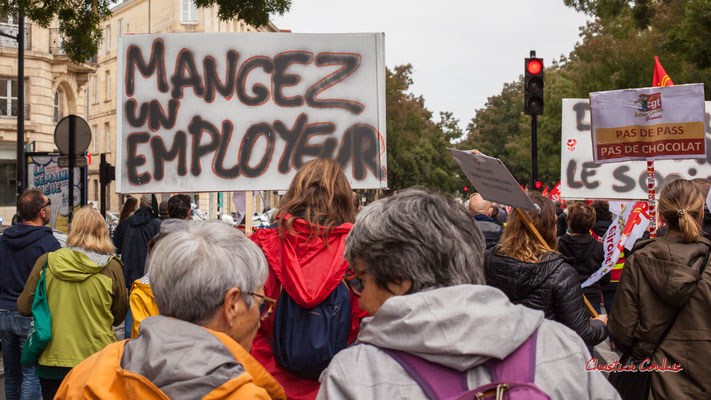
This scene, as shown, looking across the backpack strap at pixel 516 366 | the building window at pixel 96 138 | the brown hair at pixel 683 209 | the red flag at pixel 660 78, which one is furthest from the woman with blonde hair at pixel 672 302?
the building window at pixel 96 138

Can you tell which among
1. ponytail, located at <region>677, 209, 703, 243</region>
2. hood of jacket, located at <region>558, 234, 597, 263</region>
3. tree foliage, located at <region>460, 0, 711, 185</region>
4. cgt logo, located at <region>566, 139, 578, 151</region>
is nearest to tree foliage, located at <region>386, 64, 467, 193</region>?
tree foliage, located at <region>460, 0, 711, 185</region>

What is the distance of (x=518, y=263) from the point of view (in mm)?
3693

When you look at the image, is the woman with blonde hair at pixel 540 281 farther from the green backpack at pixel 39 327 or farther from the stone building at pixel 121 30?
the stone building at pixel 121 30

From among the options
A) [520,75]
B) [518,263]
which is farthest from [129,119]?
[520,75]

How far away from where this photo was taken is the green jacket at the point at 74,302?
4.54 m

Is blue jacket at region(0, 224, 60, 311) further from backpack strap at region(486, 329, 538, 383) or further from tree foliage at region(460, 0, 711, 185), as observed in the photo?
tree foliage at region(460, 0, 711, 185)

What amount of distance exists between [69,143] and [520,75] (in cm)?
6402

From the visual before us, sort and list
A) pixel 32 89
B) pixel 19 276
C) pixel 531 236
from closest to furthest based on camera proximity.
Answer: pixel 531 236 < pixel 19 276 < pixel 32 89

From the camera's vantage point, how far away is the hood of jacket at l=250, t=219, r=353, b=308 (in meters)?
2.77

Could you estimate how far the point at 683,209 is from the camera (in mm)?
3510

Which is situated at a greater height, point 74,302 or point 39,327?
point 74,302

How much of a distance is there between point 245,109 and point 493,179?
2.64 meters

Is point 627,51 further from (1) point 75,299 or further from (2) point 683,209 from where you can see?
(1) point 75,299

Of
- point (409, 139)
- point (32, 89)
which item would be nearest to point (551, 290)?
point (32, 89)
